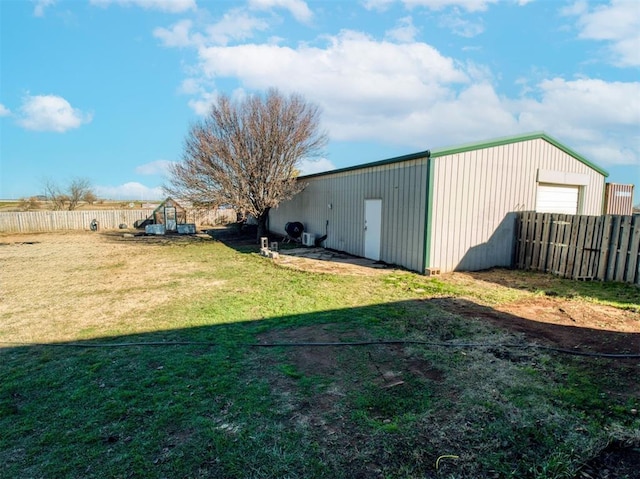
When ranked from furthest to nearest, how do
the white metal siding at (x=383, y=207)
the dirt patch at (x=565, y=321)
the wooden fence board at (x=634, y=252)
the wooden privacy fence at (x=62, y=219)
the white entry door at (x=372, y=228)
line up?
the wooden privacy fence at (x=62, y=219), the white entry door at (x=372, y=228), the white metal siding at (x=383, y=207), the wooden fence board at (x=634, y=252), the dirt patch at (x=565, y=321)

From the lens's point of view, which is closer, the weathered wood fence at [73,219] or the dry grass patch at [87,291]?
the dry grass patch at [87,291]

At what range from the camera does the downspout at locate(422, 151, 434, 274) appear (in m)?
7.86

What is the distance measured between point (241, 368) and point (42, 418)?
1621 millimetres

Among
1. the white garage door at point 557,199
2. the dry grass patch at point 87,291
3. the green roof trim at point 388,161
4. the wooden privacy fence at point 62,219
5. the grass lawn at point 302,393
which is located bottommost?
the dry grass patch at point 87,291

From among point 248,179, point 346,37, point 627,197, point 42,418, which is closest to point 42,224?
point 248,179

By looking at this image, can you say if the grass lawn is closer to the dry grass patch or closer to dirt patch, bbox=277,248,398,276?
the dry grass patch

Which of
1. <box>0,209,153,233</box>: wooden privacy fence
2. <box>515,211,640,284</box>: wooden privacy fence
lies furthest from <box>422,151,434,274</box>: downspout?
<box>0,209,153,233</box>: wooden privacy fence

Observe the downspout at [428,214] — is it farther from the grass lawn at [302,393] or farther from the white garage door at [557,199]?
the white garage door at [557,199]

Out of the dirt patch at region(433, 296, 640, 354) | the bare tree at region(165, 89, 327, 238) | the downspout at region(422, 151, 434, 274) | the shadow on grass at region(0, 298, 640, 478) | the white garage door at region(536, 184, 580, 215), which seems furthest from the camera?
the bare tree at region(165, 89, 327, 238)

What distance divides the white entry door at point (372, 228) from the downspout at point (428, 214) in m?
1.97

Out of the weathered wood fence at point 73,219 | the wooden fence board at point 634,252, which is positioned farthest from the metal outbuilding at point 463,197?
the weathered wood fence at point 73,219

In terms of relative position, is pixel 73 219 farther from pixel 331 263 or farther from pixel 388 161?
pixel 388 161

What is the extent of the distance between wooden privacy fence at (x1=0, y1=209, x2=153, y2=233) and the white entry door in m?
22.9

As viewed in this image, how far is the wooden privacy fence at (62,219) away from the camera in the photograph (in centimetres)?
2289
